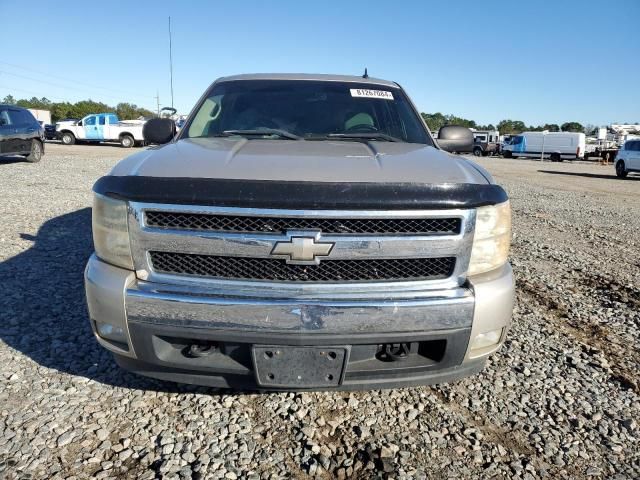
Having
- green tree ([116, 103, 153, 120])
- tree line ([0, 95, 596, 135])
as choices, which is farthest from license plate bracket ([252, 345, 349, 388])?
green tree ([116, 103, 153, 120])

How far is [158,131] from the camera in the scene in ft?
11.7

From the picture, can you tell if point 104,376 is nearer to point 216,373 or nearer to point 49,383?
point 49,383

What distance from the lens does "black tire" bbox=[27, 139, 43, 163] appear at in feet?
45.9

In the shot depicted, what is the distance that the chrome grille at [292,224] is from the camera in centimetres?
192

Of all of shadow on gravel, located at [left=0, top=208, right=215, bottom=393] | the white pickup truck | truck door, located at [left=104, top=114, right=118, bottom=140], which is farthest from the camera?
truck door, located at [left=104, top=114, right=118, bottom=140]

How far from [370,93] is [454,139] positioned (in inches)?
28.3

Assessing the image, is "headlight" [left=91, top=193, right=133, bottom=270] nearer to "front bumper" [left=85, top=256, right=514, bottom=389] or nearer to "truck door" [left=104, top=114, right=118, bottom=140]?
"front bumper" [left=85, top=256, right=514, bottom=389]

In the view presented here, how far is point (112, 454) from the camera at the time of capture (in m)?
2.03

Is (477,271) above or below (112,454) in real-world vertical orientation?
above

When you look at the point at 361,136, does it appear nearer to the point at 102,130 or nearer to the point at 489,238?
the point at 489,238

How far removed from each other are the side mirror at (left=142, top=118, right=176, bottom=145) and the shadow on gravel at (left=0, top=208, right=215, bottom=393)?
1378mm

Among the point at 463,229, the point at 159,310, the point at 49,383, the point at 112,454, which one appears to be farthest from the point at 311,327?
the point at 49,383

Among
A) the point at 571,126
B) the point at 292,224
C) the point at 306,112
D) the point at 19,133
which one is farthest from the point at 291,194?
the point at 571,126

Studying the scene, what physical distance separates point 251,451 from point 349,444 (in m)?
0.44
